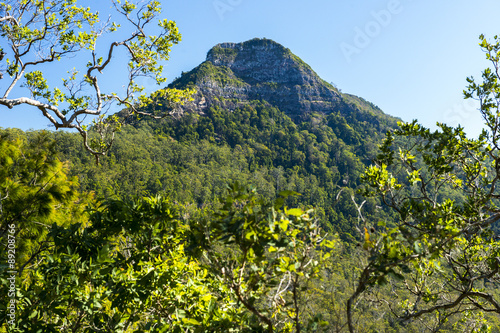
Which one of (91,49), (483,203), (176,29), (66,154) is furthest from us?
(66,154)

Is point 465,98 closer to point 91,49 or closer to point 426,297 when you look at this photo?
point 426,297

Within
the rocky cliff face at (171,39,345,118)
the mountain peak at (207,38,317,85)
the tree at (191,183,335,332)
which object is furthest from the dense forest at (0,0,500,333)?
the mountain peak at (207,38,317,85)

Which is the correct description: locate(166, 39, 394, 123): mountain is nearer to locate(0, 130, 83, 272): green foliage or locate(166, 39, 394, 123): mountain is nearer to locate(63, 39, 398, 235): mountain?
locate(63, 39, 398, 235): mountain

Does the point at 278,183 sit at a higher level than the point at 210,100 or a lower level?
lower

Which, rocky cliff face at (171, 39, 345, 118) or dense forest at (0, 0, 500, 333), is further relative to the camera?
rocky cliff face at (171, 39, 345, 118)

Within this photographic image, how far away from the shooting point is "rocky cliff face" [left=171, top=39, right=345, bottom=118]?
471 ft

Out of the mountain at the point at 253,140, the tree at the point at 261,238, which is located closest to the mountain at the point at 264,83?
the mountain at the point at 253,140

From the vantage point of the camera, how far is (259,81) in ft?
534

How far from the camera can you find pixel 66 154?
70.1m

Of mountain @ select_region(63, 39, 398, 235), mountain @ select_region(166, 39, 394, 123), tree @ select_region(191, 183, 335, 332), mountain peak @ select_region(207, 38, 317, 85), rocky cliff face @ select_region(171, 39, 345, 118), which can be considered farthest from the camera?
mountain peak @ select_region(207, 38, 317, 85)

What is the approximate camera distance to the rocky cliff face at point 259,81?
144 metres

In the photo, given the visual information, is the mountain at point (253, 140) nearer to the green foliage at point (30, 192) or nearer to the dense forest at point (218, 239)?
the dense forest at point (218, 239)

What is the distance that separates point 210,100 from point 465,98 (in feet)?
462

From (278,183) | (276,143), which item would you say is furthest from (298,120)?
(278,183)
